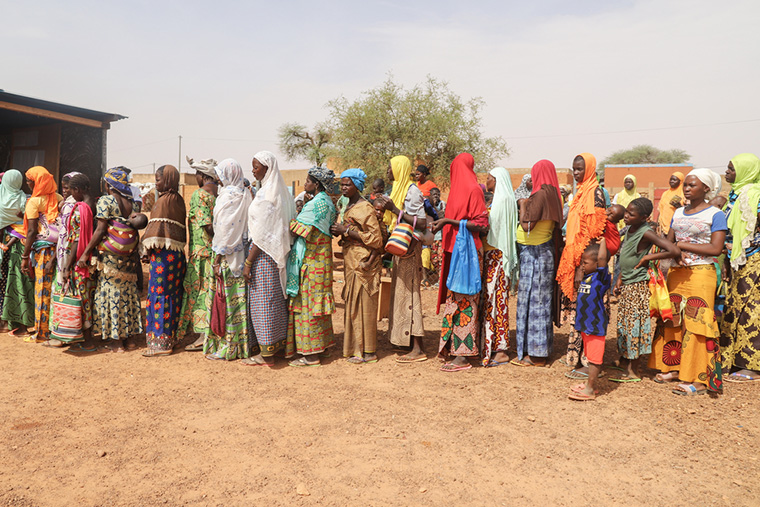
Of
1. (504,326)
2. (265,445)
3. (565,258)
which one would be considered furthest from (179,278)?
(565,258)

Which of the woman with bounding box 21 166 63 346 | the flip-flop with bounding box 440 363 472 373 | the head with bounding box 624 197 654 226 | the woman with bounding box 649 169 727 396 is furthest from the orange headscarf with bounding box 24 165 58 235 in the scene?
the woman with bounding box 649 169 727 396

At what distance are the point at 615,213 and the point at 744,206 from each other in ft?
4.47

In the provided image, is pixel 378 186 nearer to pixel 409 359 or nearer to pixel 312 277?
pixel 312 277

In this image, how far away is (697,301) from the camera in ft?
15.2

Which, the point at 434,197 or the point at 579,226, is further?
the point at 434,197

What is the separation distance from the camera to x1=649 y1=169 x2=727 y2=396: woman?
4.54m

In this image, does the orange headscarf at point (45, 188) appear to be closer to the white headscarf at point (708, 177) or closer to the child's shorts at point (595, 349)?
the child's shorts at point (595, 349)

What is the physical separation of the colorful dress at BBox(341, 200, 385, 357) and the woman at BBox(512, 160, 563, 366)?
154cm

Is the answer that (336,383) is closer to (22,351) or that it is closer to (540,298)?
(540,298)

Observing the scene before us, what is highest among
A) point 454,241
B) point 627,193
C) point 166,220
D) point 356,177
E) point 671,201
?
point 627,193

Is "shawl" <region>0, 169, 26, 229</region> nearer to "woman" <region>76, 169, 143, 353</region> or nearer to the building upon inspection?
"woman" <region>76, 169, 143, 353</region>

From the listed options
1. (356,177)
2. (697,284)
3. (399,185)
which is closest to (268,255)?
(356,177)

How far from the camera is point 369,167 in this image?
18.3 meters

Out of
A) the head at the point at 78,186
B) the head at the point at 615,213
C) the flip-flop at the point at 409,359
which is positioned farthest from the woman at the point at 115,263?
the head at the point at 615,213
